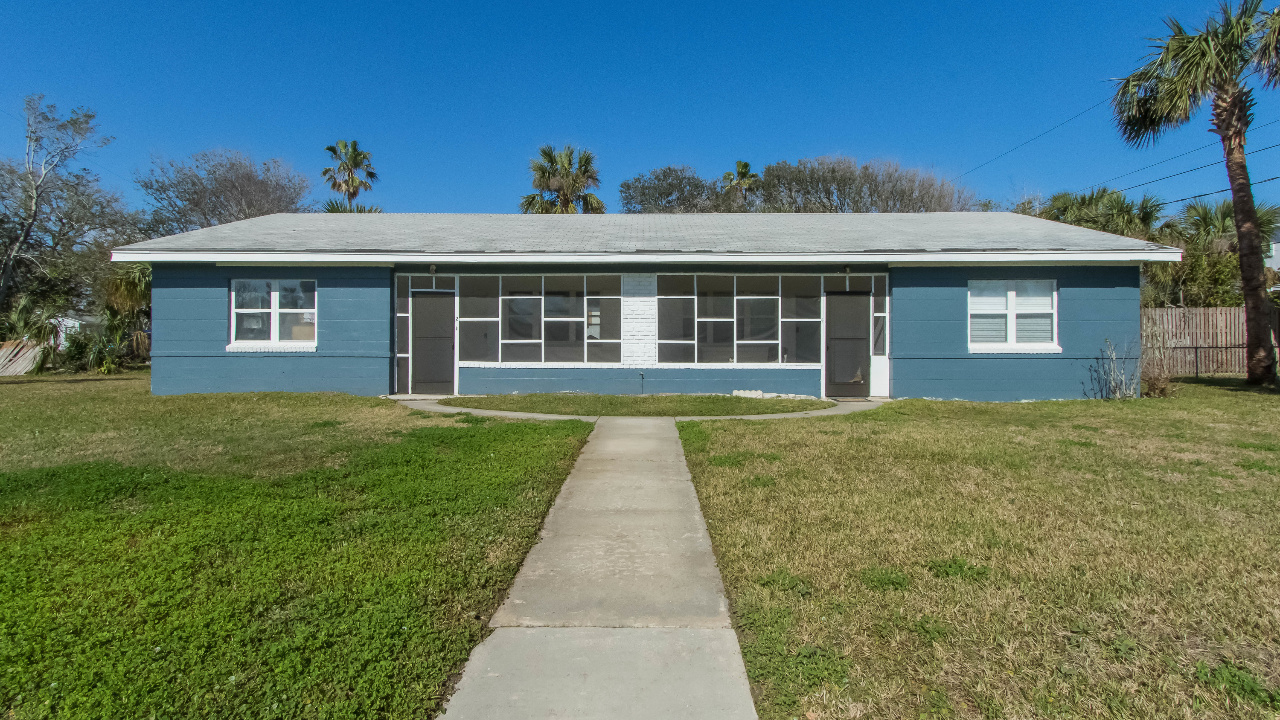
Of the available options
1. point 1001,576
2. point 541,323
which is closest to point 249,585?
point 1001,576

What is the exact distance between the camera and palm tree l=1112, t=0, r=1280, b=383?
13.3 meters

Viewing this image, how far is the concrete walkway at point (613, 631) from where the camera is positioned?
261cm

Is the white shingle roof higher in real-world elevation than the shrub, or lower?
higher

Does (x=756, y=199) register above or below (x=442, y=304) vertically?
above

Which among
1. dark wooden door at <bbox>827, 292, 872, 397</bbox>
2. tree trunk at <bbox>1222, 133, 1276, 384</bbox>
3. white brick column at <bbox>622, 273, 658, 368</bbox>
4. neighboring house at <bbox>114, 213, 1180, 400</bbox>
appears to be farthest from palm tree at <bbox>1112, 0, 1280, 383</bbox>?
white brick column at <bbox>622, 273, 658, 368</bbox>

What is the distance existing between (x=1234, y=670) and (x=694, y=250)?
36.7 ft

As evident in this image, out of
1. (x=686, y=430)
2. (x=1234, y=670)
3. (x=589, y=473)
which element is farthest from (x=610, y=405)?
(x=1234, y=670)

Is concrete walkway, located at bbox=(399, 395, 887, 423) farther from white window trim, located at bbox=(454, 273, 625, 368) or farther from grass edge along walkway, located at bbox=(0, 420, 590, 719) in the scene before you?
grass edge along walkway, located at bbox=(0, 420, 590, 719)

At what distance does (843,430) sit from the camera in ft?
29.6

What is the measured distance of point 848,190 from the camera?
39969 mm

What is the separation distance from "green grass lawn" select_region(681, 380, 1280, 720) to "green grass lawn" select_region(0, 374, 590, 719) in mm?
1512

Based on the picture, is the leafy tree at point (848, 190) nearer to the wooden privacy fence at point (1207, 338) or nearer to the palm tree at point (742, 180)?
the palm tree at point (742, 180)

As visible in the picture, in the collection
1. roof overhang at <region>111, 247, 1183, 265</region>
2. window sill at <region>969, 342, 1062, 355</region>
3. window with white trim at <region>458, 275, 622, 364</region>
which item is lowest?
window sill at <region>969, 342, 1062, 355</region>

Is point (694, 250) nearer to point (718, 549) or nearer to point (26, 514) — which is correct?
point (718, 549)
